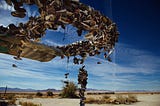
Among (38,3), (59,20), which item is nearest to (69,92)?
(59,20)

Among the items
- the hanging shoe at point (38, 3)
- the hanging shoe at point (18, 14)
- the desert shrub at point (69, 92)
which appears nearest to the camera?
the hanging shoe at point (38, 3)

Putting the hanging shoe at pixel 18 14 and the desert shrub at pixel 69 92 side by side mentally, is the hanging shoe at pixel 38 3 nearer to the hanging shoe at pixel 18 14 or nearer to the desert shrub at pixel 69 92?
the hanging shoe at pixel 18 14

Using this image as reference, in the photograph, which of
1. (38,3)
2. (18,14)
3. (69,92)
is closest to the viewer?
(38,3)

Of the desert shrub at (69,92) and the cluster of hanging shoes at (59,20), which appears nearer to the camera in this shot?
the cluster of hanging shoes at (59,20)

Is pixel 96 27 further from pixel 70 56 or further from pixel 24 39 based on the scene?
pixel 70 56

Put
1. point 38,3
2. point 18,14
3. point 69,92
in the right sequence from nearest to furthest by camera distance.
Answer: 1. point 38,3
2. point 18,14
3. point 69,92

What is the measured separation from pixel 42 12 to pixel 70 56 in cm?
204

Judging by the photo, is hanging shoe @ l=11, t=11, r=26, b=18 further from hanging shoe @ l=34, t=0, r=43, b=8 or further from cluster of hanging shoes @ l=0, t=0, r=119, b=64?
hanging shoe @ l=34, t=0, r=43, b=8

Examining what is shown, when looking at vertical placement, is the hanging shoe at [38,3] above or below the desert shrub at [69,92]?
below

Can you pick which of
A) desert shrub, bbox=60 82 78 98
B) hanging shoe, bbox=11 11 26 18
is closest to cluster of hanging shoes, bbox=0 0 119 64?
hanging shoe, bbox=11 11 26 18

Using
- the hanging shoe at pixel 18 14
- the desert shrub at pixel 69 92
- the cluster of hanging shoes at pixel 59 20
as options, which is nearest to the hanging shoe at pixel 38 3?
the cluster of hanging shoes at pixel 59 20

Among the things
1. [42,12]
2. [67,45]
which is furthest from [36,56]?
[42,12]

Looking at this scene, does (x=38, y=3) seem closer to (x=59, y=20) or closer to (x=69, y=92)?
(x=59, y=20)

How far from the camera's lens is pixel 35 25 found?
1.63m
